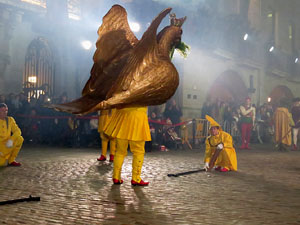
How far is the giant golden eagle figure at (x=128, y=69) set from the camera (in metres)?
4.12

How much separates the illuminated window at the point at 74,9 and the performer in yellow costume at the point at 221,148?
40.2ft

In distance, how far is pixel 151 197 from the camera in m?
4.56

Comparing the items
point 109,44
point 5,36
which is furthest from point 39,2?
point 109,44

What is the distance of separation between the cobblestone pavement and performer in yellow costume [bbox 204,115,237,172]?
32 centimetres

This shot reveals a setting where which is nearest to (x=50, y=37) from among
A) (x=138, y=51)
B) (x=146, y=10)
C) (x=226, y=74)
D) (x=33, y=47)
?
(x=33, y=47)

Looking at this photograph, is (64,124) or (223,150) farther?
(64,124)

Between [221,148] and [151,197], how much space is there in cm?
282

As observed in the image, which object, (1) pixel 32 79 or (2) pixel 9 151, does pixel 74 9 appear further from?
(2) pixel 9 151

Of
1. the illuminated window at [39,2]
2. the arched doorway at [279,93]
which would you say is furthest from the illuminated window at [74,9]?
the arched doorway at [279,93]

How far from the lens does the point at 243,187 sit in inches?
215

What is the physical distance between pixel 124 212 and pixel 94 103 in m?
1.31

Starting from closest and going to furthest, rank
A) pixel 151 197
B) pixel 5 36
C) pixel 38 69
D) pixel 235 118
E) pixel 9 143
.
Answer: pixel 151 197 < pixel 9 143 < pixel 5 36 < pixel 235 118 < pixel 38 69

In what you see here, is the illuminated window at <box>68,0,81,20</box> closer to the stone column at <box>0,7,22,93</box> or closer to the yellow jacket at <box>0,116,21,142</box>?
the stone column at <box>0,7,22,93</box>

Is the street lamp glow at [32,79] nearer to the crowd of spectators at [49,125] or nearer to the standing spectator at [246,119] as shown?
the crowd of spectators at [49,125]
